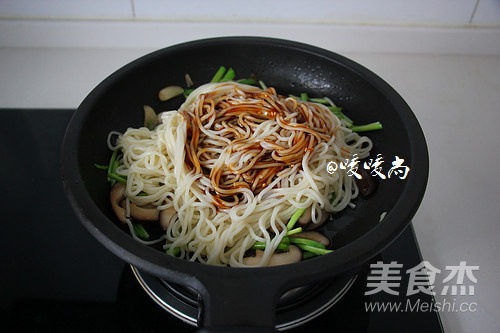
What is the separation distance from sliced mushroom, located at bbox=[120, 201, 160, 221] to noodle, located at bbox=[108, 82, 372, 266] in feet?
0.07

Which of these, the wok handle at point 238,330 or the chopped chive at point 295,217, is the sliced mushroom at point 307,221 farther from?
the wok handle at point 238,330

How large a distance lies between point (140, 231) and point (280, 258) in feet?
1.12

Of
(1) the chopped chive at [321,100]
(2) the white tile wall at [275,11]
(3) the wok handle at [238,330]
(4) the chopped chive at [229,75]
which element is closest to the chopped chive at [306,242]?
(3) the wok handle at [238,330]

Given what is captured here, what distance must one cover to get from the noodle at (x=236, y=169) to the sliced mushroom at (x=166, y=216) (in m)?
0.01

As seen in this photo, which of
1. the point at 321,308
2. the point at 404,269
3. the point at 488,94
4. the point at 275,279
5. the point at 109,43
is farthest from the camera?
the point at 109,43

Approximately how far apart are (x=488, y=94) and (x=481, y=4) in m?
0.35

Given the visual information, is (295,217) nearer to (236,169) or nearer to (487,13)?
(236,169)

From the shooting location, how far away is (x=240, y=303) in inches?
28.4

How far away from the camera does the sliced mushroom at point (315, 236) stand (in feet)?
3.47

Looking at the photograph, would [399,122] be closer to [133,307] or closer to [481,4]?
[133,307]

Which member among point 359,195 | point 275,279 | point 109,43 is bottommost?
point 275,279

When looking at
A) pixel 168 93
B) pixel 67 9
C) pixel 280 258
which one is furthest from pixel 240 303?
pixel 67 9

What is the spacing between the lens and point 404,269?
1.10 meters

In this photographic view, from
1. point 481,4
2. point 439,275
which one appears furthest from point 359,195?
point 481,4
